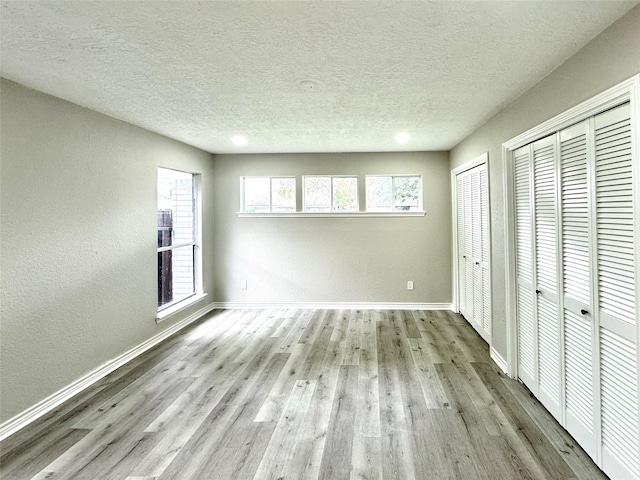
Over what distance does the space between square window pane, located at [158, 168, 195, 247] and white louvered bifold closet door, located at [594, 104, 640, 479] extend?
4.15 meters

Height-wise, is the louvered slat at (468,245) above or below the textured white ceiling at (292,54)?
below

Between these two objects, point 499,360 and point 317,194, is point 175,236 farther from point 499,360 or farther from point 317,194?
point 499,360

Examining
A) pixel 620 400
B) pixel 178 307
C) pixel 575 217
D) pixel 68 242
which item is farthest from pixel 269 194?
pixel 620 400

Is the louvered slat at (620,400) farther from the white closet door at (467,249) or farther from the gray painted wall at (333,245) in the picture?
the gray painted wall at (333,245)

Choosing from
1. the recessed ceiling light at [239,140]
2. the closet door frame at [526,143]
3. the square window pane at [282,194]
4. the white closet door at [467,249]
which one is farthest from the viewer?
the square window pane at [282,194]

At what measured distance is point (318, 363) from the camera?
3.18m

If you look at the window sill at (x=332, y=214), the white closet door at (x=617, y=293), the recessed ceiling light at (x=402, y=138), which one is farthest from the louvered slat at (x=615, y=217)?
the window sill at (x=332, y=214)

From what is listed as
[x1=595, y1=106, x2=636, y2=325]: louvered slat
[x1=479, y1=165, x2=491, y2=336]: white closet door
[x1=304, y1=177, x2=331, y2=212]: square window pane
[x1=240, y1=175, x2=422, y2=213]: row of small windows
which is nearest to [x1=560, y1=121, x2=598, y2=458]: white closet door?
[x1=595, y1=106, x2=636, y2=325]: louvered slat

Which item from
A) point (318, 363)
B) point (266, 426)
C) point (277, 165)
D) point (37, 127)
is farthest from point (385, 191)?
point (37, 127)

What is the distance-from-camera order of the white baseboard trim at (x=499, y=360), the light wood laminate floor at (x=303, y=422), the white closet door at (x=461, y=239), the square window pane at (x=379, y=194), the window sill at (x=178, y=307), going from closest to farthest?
the light wood laminate floor at (x=303, y=422) < the white baseboard trim at (x=499, y=360) < the window sill at (x=178, y=307) < the white closet door at (x=461, y=239) < the square window pane at (x=379, y=194)

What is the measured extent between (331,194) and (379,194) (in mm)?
750

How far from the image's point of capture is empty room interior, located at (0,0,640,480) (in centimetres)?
163

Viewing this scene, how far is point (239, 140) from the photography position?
415 cm

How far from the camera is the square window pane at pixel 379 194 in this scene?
5043mm
